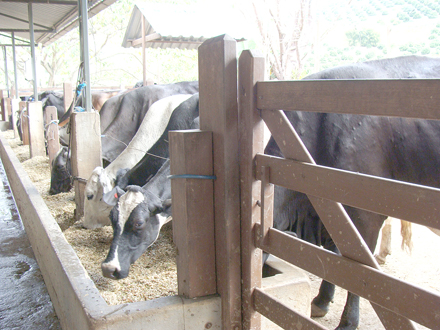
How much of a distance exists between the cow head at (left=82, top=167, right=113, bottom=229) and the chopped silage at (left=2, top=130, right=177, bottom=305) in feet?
0.29

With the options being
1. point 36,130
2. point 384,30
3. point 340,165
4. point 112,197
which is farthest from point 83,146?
point 384,30

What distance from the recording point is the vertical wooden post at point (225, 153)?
1911mm

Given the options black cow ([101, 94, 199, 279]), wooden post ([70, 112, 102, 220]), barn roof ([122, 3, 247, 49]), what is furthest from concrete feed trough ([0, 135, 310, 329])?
barn roof ([122, 3, 247, 49])

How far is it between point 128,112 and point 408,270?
5.05m

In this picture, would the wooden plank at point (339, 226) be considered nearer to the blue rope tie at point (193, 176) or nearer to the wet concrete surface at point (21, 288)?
the blue rope tie at point (193, 176)

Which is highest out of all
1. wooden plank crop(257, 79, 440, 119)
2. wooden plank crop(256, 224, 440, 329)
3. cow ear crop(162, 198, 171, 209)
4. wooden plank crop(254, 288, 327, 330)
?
wooden plank crop(257, 79, 440, 119)

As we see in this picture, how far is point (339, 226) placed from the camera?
1.55m

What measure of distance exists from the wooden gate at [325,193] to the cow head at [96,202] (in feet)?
8.54

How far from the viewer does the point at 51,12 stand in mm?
9078

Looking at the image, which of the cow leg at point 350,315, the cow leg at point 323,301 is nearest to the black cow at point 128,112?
the cow leg at point 323,301

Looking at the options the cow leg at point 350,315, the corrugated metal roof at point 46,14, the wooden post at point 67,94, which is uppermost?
the corrugated metal roof at point 46,14

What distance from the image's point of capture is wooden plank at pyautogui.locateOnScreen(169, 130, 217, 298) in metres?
2.02

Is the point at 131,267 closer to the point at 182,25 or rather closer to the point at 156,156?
the point at 156,156

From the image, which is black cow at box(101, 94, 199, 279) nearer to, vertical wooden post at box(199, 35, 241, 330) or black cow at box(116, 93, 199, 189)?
black cow at box(116, 93, 199, 189)
